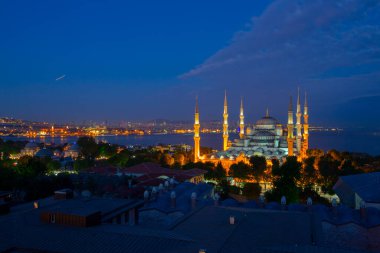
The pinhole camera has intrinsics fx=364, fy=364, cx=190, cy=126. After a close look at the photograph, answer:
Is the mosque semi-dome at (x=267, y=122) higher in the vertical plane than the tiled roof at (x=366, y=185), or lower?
higher

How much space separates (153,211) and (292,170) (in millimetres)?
11245

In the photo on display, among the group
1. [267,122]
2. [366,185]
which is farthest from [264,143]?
[366,185]

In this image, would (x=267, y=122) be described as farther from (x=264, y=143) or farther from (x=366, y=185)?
(x=366, y=185)

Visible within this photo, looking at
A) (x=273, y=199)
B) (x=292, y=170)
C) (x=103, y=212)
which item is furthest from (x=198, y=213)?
(x=292, y=170)

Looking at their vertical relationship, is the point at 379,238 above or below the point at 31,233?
below

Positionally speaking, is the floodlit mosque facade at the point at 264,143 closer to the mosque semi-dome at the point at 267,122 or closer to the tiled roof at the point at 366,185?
the mosque semi-dome at the point at 267,122

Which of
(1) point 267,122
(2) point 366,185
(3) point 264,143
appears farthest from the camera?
(1) point 267,122

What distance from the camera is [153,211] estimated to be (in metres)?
14.1

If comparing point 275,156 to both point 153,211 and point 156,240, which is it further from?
point 156,240

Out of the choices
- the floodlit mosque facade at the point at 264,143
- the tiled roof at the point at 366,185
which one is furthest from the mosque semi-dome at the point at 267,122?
the tiled roof at the point at 366,185

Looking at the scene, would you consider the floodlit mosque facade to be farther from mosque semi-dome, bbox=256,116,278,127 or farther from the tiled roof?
the tiled roof

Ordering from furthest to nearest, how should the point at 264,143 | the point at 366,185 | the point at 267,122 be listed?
the point at 267,122 < the point at 264,143 < the point at 366,185

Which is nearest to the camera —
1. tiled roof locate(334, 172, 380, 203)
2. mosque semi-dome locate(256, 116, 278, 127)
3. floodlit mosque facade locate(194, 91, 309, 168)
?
tiled roof locate(334, 172, 380, 203)

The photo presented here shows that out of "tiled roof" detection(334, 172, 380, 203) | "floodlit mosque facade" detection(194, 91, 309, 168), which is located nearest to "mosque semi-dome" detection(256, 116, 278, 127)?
"floodlit mosque facade" detection(194, 91, 309, 168)
